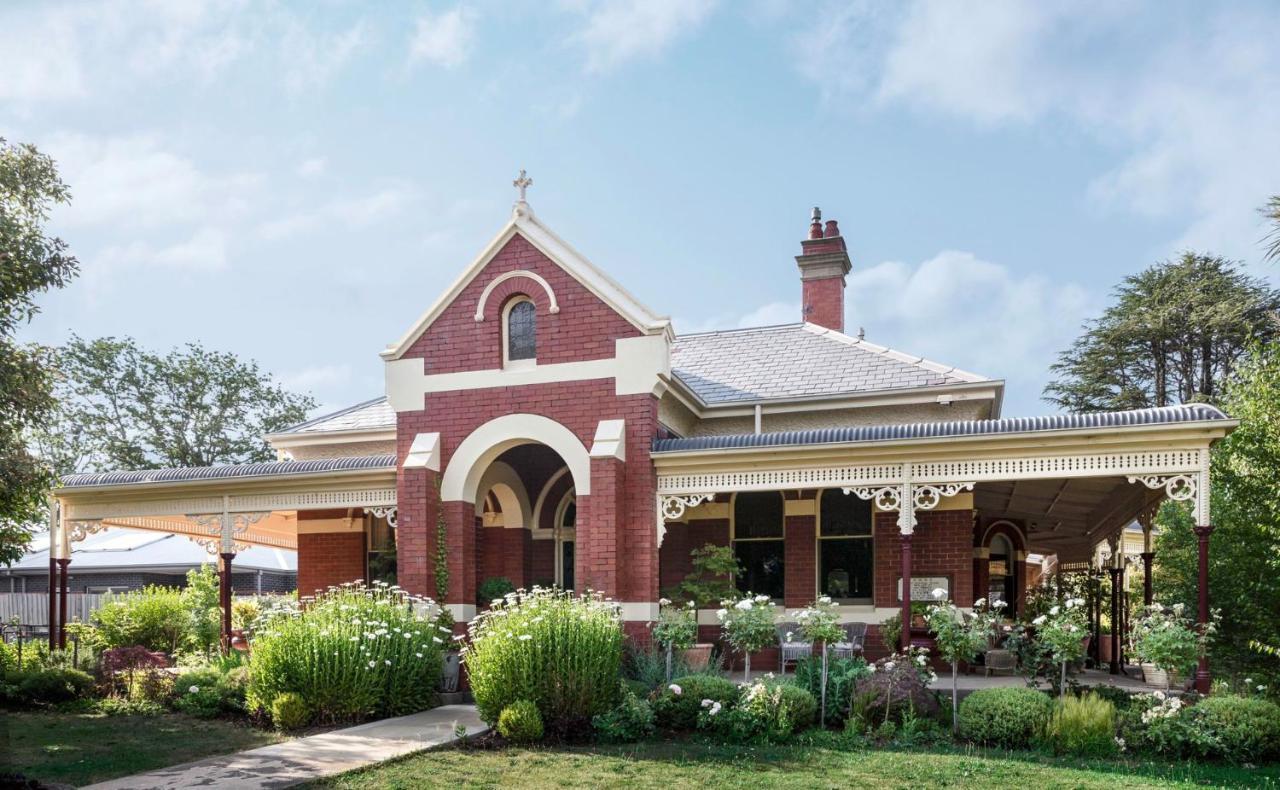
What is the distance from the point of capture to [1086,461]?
1249 centimetres

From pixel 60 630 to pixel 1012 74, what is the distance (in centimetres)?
1572

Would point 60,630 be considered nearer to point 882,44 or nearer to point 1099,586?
point 882,44

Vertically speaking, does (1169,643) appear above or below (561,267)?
below

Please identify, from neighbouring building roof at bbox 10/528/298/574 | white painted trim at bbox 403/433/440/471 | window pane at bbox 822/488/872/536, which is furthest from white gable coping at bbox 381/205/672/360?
neighbouring building roof at bbox 10/528/298/574

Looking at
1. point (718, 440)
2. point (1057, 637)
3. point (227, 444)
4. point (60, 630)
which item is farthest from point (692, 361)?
point (227, 444)

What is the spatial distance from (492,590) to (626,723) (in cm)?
466

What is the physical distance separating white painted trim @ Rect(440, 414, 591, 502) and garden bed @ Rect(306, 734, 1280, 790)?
4993 mm

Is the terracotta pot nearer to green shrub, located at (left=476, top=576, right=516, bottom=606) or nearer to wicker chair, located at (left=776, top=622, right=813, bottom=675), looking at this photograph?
wicker chair, located at (left=776, top=622, right=813, bottom=675)

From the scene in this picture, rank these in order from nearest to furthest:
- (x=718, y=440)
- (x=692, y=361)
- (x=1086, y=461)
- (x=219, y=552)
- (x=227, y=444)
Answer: (x=1086, y=461)
(x=718, y=440)
(x=219, y=552)
(x=692, y=361)
(x=227, y=444)

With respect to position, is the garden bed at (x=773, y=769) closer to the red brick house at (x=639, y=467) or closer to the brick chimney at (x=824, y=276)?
the red brick house at (x=639, y=467)

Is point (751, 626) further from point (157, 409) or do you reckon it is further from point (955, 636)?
point (157, 409)

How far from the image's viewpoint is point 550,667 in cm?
1080

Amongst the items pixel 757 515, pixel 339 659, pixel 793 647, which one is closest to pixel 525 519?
pixel 757 515

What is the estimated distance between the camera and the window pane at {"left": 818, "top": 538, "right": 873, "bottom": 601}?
15961mm
